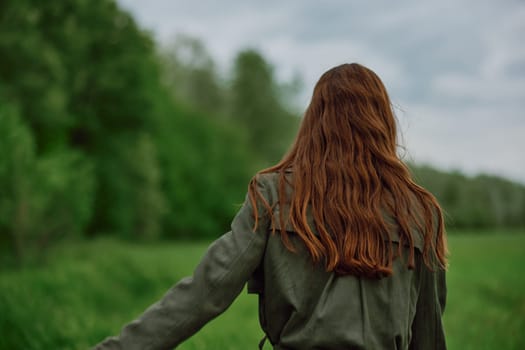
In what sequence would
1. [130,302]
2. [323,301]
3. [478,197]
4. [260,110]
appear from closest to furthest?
[323,301]
[130,302]
[478,197]
[260,110]

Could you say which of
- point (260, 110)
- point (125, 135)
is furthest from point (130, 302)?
point (260, 110)

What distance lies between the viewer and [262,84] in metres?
46.0

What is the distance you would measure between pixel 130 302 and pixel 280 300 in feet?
31.9

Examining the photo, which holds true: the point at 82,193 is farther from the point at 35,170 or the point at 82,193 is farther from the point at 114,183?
the point at 114,183

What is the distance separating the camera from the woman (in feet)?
6.16

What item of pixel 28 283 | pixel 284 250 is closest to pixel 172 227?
pixel 28 283

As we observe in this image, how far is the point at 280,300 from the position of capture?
1.93 meters

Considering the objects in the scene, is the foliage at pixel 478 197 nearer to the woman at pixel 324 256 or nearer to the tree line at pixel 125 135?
the tree line at pixel 125 135

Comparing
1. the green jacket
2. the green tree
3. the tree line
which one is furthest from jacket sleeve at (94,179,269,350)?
the green tree

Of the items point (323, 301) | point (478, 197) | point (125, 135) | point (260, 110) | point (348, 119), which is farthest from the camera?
point (260, 110)

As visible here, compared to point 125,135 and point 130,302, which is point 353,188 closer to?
point 130,302

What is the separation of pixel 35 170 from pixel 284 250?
10.9 metres

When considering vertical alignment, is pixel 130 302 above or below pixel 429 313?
below

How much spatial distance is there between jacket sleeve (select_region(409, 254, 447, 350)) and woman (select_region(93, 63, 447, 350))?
0.17 ft
